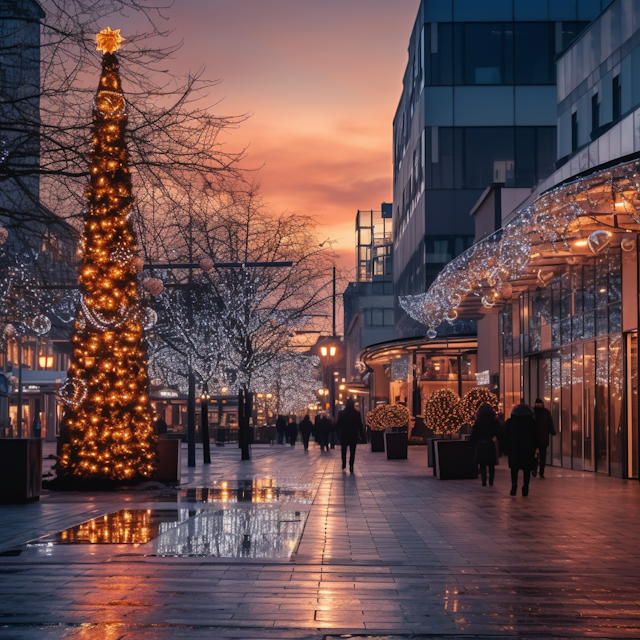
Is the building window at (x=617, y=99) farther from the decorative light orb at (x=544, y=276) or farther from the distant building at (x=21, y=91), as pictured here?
the distant building at (x=21, y=91)

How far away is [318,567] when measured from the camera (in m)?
9.60

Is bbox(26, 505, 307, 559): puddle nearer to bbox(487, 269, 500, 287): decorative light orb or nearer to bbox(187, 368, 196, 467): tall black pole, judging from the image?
bbox(487, 269, 500, 287): decorative light orb

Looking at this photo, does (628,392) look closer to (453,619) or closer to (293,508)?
(293,508)

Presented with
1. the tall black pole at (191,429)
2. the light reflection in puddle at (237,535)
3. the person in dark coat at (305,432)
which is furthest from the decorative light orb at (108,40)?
the person in dark coat at (305,432)

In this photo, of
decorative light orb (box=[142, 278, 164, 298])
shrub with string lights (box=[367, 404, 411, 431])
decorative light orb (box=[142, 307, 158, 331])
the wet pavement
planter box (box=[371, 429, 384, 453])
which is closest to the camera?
the wet pavement

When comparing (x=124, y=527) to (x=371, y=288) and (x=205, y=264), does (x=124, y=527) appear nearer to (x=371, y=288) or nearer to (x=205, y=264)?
(x=205, y=264)

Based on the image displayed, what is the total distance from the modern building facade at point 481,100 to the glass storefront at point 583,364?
19889mm

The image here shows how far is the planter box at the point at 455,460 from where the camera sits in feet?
74.1

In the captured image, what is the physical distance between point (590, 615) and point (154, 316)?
43.2 feet

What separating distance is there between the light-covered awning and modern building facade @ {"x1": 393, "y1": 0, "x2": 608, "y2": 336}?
67.6 feet

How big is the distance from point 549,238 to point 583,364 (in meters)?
5.40

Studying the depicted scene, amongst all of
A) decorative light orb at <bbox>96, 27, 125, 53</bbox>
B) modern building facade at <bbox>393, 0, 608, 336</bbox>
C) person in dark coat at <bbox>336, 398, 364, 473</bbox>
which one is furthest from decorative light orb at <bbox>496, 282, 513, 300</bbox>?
modern building facade at <bbox>393, 0, 608, 336</bbox>

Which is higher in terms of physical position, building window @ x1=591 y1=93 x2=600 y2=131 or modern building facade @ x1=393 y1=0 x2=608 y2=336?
modern building facade @ x1=393 y1=0 x2=608 y2=336

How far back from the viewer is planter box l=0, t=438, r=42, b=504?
16062 millimetres
